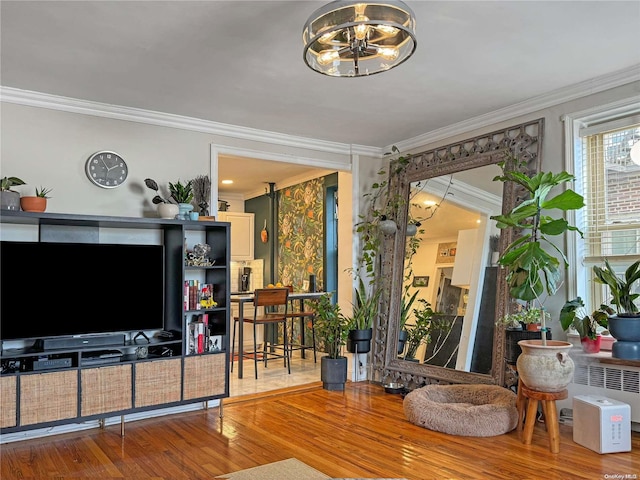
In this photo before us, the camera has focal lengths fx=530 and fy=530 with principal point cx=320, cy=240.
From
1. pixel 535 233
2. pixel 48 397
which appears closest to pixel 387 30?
pixel 535 233

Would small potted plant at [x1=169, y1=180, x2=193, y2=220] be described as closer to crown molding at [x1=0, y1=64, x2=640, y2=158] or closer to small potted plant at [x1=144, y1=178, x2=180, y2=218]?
small potted plant at [x1=144, y1=178, x2=180, y2=218]

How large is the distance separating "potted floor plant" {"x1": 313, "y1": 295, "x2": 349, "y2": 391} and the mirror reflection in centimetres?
61

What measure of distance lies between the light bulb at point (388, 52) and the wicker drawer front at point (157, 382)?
2758 millimetres

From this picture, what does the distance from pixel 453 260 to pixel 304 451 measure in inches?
92.4

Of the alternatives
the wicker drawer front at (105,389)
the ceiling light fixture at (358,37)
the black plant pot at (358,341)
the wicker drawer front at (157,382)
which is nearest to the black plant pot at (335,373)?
the black plant pot at (358,341)

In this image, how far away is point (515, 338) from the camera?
13.2 feet

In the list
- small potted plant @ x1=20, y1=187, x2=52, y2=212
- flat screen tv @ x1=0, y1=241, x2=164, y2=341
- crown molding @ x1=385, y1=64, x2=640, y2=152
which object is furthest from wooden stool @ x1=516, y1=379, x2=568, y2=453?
small potted plant @ x1=20, y1=187, x2=52, y2=212

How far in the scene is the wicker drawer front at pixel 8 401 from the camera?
3.45 m

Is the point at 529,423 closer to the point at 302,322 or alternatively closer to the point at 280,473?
the point at 280,473

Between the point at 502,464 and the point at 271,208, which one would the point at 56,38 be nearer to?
the point at 502,464

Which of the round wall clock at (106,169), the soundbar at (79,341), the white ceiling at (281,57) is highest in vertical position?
the white ceiling at (281,57)

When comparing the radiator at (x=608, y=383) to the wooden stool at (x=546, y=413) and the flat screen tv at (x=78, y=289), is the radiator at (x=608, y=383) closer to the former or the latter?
the wooden stool at (x=546, y=413)

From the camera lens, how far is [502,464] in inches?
126

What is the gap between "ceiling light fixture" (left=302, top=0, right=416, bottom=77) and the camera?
8.11 ft
